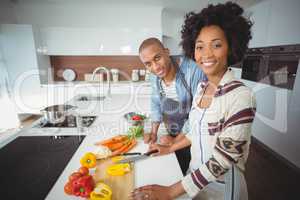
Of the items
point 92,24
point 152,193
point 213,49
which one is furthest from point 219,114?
point 92,24

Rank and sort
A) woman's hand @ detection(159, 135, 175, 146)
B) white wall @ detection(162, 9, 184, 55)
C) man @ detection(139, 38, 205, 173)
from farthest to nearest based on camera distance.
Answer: white wall @ detection(162, 9, 184, 55) → man @ detection(139, 38, 205, 173) → woman's hand @ detection(159, 135, 175, 146)

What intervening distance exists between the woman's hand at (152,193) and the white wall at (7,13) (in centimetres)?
371

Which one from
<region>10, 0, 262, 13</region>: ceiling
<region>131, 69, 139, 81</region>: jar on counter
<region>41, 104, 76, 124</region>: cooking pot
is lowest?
<region>41, 104, 76, 124</region>: cooking pot

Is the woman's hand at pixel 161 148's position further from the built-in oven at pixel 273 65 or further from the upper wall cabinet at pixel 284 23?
the upper wall cabinet at pixel 284 23

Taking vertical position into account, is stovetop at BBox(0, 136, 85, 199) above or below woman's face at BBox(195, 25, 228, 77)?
below

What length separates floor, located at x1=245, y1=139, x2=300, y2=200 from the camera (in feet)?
5.38

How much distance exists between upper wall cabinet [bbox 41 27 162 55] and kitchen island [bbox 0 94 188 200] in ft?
5.16

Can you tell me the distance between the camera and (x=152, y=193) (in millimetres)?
578

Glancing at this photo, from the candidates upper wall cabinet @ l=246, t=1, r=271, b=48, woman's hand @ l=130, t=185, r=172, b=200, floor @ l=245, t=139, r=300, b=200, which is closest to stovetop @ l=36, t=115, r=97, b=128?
woman's hand @ l=130, t=185, r=172, b=200

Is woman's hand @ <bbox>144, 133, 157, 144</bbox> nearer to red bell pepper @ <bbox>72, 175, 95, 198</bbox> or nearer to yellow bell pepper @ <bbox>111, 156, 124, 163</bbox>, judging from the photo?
yellow bell pepper @ <bbox>111, 156, 124, 163</bbox>

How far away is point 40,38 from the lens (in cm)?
296

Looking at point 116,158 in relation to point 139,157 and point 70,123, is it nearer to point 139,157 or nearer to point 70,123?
point 139,157

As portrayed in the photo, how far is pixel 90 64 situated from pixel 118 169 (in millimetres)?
3171

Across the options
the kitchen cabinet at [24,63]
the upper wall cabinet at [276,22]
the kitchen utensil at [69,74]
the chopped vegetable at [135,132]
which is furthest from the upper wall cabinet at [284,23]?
the kitchen cabinet at [24,63]
